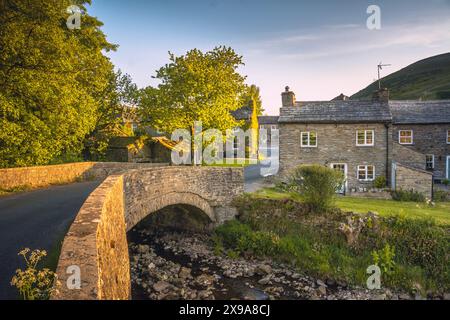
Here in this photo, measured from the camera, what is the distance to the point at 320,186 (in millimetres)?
17359

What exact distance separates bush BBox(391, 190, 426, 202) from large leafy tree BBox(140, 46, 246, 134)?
12711mm

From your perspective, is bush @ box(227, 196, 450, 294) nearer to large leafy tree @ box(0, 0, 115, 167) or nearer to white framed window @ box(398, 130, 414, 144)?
large leafy tree @ box(0, 0, 115, 167)

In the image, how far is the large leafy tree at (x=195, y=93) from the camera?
2439cm

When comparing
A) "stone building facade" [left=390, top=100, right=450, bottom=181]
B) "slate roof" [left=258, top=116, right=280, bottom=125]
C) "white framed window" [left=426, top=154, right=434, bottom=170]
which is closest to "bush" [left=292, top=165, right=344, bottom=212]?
"stone building facade" [left=390, top=100, right=450, bottom=181]

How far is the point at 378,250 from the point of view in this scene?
49.9 feet

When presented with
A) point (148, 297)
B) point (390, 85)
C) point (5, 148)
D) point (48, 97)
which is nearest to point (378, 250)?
point (148, 297)

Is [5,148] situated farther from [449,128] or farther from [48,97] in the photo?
[449,128]

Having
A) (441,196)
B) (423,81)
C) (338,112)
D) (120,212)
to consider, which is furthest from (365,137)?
(423,81)

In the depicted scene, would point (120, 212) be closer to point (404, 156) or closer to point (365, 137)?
point (365, 137)

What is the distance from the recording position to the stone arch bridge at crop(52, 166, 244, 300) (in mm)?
4348

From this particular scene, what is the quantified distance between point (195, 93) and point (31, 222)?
16.6m

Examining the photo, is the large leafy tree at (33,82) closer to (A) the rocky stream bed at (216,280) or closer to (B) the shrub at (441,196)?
(A) the rocky stream bed at (216,280)

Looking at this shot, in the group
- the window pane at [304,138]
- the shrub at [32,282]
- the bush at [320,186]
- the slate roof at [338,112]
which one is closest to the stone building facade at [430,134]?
the slate roof at [338,112]

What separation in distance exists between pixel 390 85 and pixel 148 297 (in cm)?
9981
